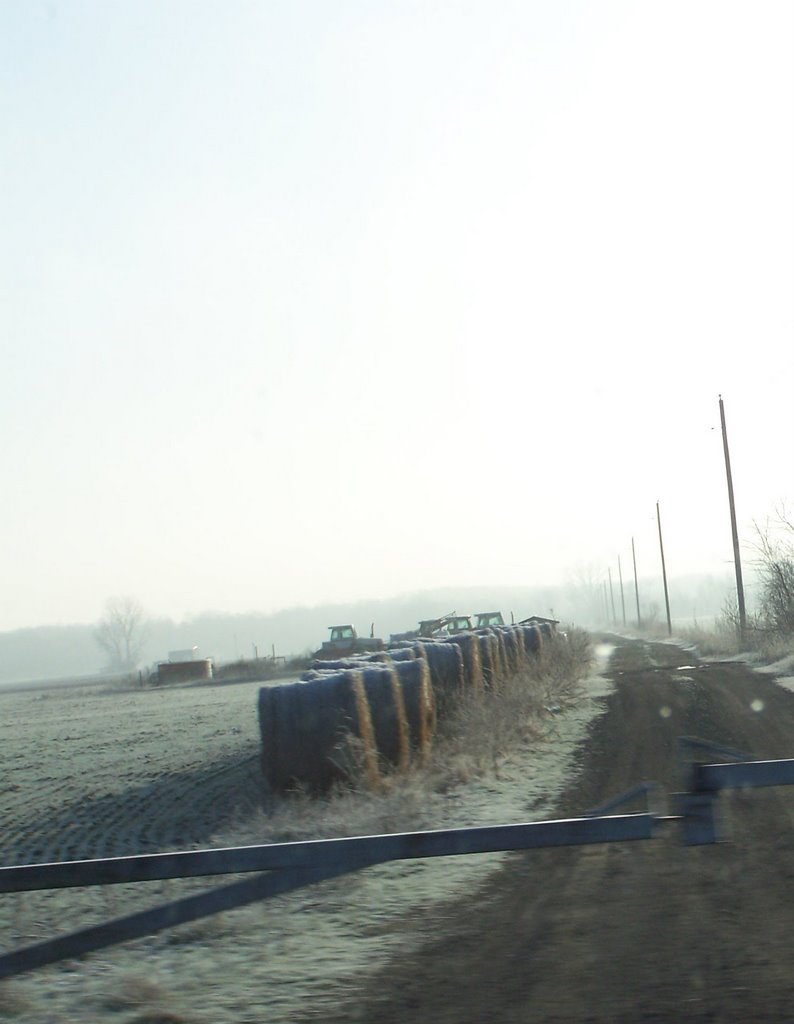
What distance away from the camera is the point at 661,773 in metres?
11.7

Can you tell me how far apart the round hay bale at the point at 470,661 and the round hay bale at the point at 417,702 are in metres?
2.85

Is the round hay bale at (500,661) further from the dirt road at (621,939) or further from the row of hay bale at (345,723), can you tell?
the dirt road at (621,939)

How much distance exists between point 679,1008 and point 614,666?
32058mm

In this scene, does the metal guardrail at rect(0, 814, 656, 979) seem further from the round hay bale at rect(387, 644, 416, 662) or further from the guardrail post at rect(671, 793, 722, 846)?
the round hay bale at rect(387, 644, 416, 662)

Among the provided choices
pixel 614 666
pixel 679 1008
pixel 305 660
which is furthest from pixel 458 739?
pixel 305 660

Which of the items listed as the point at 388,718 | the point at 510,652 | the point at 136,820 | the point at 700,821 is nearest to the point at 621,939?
the point at 700,821

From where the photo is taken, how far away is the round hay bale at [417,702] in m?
13.5

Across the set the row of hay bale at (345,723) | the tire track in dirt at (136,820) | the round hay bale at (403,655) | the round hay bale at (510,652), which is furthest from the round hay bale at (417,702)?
the round hay bale at (510,652)

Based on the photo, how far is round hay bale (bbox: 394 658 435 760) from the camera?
44.3 ft

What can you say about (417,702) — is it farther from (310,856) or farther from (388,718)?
(310,856)

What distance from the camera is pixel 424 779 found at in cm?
1164

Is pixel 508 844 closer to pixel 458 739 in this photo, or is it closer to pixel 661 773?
pixel 661 773

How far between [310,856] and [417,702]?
896 cm

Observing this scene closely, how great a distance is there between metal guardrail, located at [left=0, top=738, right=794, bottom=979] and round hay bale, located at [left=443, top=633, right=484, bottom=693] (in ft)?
39.1
